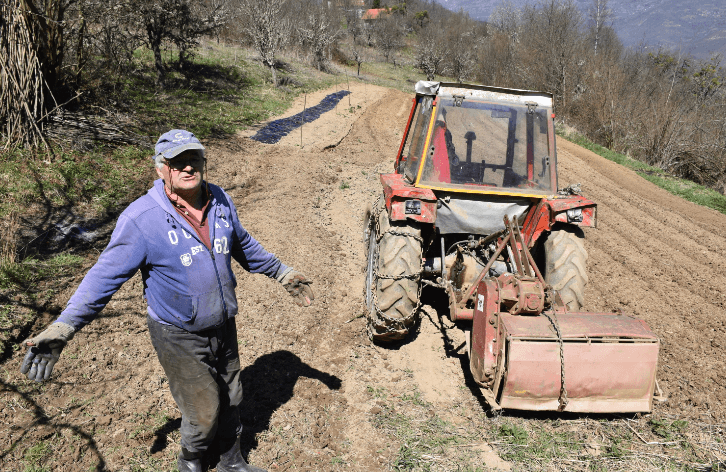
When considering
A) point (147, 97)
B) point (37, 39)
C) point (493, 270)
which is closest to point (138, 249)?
point (493, 270)

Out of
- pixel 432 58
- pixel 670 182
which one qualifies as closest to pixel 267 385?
pixel 670 182

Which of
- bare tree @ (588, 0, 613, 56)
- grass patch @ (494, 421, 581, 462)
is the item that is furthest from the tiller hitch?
bare tree @ (588, 0, 613, 56)

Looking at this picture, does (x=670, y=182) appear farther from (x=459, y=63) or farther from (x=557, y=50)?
(x=459, y=63)

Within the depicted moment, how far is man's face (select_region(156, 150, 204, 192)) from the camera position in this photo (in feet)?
7.43

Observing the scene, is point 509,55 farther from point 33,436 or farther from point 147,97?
point 33,436

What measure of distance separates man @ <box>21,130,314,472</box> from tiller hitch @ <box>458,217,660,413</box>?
166 cm

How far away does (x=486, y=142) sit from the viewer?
4430 mm

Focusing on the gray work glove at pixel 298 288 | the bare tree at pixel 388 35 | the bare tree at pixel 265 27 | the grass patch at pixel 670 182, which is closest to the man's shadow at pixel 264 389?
the gray work glove at pixel 298 288

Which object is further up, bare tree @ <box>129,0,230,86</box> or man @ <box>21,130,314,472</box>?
bare tree @ <box>129,0,230,86</box>

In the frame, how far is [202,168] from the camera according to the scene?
7.72 ft

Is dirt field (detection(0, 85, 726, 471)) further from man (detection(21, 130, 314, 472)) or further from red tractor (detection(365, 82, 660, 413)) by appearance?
man (detection(21, 130, 314, 472))

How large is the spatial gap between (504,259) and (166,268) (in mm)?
3052

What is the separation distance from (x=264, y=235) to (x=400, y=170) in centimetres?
211

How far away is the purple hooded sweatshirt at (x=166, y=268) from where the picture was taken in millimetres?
2162
